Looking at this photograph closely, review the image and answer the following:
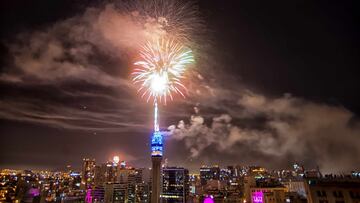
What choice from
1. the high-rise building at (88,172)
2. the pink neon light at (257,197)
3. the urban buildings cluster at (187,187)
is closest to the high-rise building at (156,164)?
the urban buildings cluster at (187,187)

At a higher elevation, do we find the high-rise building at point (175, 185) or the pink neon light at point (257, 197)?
the high-rise building at point (175, 185)

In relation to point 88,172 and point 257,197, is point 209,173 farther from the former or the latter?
point 257,197

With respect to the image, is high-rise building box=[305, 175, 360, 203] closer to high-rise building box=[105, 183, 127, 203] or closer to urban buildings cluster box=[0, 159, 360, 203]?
urban buildings cluster box=[0, 159, 360, 203]

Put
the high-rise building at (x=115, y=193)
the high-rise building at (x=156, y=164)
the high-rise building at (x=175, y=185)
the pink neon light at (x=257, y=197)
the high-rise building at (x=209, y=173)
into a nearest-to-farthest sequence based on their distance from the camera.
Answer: the pink neon light at (x=257, y=197) → the high-rise building at (x=156, y=164) → the high-rise building at (x=175, y=185) → the high-rise building at (x=115, y=193) → the high-rise building at (x=209, y=173)

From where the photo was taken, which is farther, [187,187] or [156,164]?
[187,187]

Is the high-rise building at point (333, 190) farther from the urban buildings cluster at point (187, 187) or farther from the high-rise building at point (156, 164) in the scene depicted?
the high-rise building at point (156, 164)

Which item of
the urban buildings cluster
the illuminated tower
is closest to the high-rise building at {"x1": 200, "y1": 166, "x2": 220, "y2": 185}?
the urban buildings cluster

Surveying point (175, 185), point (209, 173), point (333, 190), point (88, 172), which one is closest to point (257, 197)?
point (333, 190)

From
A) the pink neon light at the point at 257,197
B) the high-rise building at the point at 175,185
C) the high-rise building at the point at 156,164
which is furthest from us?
the high-rise building at the point at 175,185

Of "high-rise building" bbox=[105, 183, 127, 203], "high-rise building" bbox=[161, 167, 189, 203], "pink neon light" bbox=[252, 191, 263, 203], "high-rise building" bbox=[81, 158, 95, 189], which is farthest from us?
"high-rise building" bbox=[81, 158, 95, 189]
